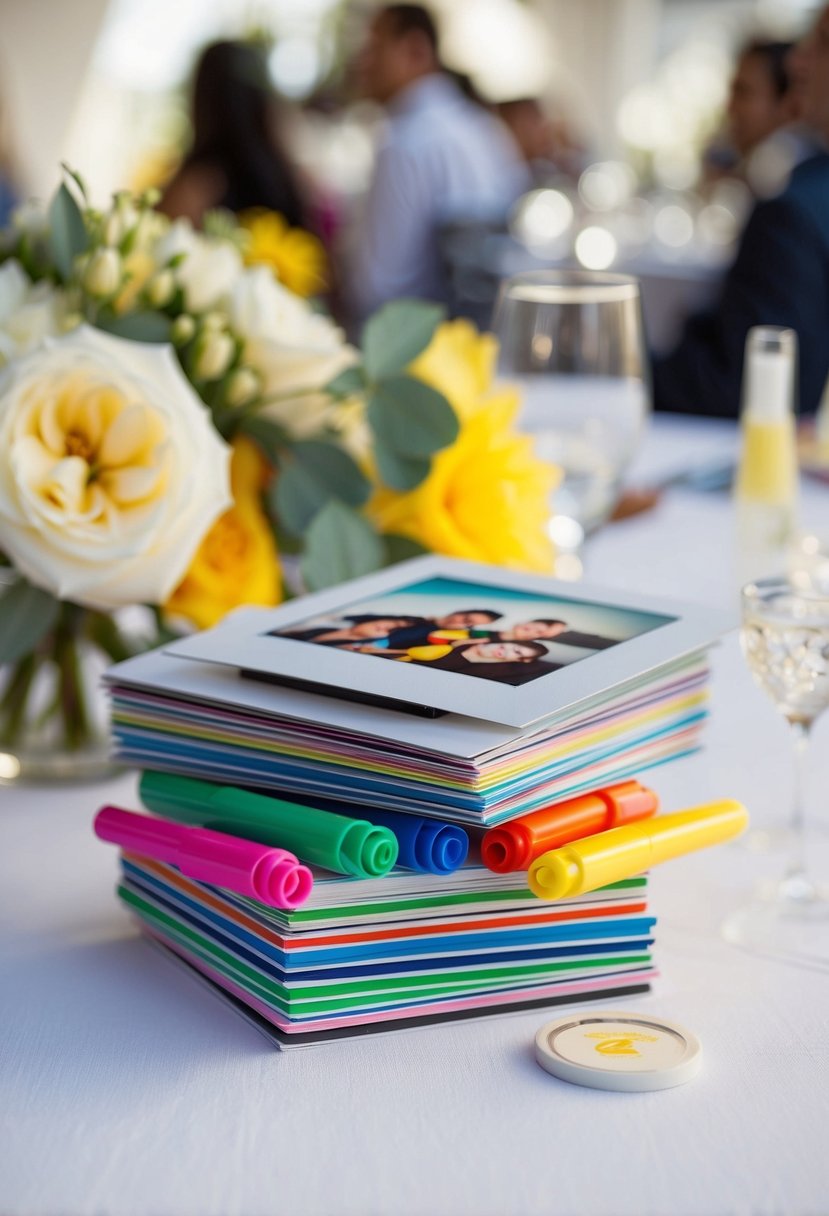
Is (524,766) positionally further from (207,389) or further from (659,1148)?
(207,389)

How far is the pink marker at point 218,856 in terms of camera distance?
0.50 meters

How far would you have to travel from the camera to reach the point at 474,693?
0.52 meters

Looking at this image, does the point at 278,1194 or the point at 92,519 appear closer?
the point at 278,1194

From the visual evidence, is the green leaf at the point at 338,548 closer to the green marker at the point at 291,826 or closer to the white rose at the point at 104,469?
the white rose at the point at 104,469

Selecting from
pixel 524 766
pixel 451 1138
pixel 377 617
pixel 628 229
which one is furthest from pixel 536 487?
pixel 628 229

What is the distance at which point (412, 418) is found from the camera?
32.2 inches

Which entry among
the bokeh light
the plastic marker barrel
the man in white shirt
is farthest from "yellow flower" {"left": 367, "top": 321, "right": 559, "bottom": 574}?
the man in white shirt

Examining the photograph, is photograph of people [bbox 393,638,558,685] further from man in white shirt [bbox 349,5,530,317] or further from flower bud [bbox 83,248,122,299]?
man in white shirt [bbox 349,5,530,317]

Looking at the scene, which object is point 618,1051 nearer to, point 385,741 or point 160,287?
point 385,741

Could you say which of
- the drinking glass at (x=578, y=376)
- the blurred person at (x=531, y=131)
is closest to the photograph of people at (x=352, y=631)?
the drinking glass at (x=578, y=376)

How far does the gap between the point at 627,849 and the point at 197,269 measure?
41 centimetres

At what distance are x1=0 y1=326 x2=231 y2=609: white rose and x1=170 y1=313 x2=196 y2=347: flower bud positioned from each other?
0.05 meters

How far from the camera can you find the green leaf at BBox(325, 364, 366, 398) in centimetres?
80

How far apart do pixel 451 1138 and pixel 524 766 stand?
5.2 inches
